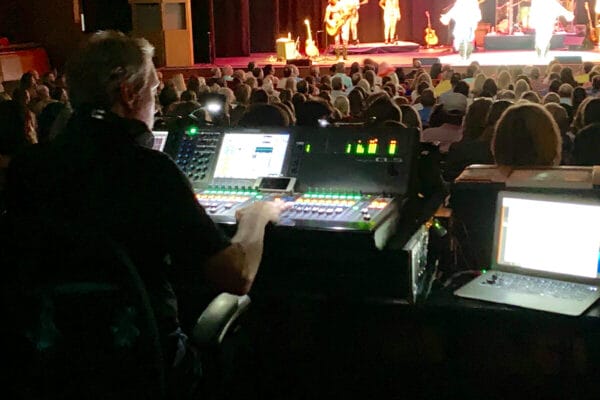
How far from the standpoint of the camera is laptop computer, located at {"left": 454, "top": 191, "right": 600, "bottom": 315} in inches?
86.9

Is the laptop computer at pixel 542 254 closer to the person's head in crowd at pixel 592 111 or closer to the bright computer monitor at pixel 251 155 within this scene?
the bright computer monitor at pixel 251 155

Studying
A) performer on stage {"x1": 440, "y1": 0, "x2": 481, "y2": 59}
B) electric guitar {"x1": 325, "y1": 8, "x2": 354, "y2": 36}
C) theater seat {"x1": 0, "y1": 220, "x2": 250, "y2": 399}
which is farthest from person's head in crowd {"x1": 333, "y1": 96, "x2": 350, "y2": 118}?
electric guitar {"x1": 325, "y1": 8, "x2": 354, "y2": 36}

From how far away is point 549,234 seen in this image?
2.29 metres

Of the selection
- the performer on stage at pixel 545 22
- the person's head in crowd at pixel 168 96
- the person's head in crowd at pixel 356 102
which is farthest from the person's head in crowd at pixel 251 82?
the performer on stage at pixel 545 22

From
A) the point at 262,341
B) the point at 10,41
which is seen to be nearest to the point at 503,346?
the point at 262,341

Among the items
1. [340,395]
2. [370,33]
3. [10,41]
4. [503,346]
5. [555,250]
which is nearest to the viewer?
[555,250]

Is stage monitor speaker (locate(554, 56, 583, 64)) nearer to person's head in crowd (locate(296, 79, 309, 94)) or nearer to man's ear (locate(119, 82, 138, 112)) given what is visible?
person's head in crowd (locate(296, 79, 309, 94))

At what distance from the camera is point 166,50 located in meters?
14.2

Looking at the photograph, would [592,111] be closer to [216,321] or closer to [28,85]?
[216,321]

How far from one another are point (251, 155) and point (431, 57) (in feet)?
45.6

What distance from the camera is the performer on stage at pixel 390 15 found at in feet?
60.6

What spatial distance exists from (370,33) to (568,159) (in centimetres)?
1650

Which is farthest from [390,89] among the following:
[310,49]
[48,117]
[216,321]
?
[310,49]

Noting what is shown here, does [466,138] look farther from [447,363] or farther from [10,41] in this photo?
[10,41]
